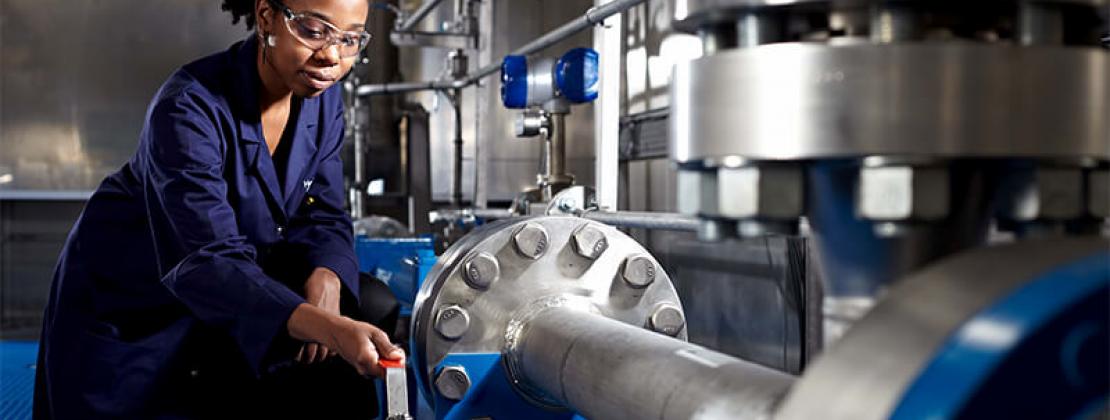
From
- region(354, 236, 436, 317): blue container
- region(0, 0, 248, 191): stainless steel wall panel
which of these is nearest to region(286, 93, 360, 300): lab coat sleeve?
region(354, 236, 436, 317): blue container

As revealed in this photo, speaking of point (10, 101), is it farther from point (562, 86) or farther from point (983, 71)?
point (983, 71)

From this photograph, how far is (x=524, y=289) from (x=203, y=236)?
1.16 ft

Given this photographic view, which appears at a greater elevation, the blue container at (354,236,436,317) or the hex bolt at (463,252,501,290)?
the hex bolt at (463,252,501,290)

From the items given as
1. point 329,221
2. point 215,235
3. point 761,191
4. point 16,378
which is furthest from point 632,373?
point 16,378

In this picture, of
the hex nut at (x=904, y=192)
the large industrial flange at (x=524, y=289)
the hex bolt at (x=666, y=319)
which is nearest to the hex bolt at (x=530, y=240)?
the large industrial flange at (x=524, y=289)

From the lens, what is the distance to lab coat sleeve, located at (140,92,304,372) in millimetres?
1068

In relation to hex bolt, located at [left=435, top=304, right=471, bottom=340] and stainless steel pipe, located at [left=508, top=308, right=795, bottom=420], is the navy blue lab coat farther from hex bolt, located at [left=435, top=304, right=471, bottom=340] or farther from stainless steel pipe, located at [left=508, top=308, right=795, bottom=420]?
stainless steel pipe, located at [left=508, top=308, right=795, bottom=420]

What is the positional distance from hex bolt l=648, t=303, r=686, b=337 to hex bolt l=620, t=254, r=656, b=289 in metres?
0.03

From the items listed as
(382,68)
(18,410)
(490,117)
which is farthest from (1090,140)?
(382,68)

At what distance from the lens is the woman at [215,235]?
45.6 inches

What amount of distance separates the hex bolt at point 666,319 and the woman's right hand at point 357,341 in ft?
0.84

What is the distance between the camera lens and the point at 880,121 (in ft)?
1.29

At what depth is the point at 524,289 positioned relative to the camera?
1.04 m

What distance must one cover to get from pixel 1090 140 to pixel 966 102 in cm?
6
